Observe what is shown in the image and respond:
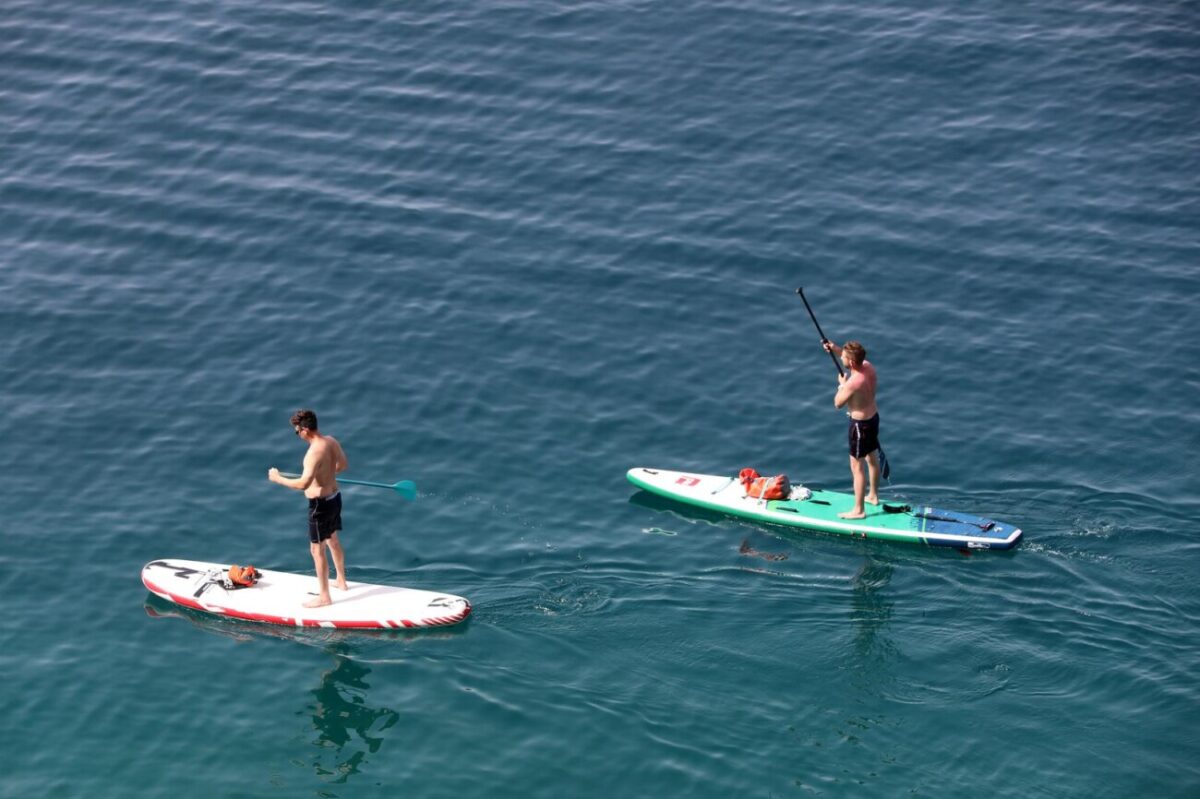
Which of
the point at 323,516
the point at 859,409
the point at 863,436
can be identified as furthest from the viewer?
the point at 863,436

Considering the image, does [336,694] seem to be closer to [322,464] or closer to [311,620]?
[311,620]

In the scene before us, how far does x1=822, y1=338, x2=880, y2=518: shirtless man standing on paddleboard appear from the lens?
23547 mm

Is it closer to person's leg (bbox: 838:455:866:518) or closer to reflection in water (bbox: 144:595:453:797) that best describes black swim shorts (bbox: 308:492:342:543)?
reflection in water (bbox: 144:595:453:797)

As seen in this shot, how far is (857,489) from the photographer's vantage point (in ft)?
79.2

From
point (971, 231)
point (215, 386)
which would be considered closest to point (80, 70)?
point (215, 386)

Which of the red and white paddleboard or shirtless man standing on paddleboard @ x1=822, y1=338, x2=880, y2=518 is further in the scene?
shirtless man standing on paddleboard @ x1=822, y1=338, x2=880, y2=518

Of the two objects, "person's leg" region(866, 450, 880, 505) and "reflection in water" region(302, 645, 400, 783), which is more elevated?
"person's leg" region(866, 450, 880, 505)

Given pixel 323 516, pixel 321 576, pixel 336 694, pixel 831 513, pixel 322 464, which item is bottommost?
pixel 336 694

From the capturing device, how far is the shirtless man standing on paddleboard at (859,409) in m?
23.5

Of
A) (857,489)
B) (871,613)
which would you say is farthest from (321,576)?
(857,489)

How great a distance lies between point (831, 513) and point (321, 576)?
720cm

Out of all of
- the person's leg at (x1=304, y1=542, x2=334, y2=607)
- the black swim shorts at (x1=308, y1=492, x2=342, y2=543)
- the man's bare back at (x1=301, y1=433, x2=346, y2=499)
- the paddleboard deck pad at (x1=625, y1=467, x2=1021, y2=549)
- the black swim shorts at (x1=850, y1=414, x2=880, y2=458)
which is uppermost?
the man's bare back at (x1=301, y1=433, x2=346, y2=499)

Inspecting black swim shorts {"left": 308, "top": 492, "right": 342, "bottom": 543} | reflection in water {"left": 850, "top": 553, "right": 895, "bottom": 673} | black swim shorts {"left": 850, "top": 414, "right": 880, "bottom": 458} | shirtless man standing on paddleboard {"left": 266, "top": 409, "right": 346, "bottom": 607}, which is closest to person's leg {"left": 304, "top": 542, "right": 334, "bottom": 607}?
shirtless man standing on paddleboard {"left": 266, "top": 409, "right": 346, "bottom": 607}

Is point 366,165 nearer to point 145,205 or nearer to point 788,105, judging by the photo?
point 145,205
